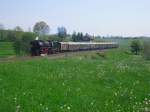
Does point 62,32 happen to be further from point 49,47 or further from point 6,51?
point 49,47

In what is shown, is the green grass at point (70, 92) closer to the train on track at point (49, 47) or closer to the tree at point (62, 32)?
the train on track at point (49, 47)

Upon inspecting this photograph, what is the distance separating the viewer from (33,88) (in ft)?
50.9

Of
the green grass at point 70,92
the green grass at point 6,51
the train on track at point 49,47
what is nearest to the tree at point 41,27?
the green grass at point 6,51

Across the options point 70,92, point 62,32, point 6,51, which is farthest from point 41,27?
point 70,92

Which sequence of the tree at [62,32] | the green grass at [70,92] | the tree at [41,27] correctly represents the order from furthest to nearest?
the tree at [41,27]
the tree at [62,32]
the green grass at [70,92]

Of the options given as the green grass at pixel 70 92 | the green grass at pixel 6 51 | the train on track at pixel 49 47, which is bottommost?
the green grass at pixel 6 51

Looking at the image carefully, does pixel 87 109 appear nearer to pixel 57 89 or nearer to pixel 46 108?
pixel 46 108

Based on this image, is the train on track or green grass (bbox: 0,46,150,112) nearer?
green grass (bbox: 0,46,150,112)

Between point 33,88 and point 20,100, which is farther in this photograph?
point 33,88

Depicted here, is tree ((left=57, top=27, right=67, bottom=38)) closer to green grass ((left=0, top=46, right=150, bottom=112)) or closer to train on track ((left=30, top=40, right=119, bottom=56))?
train on track ((left=30, top=40, right=119, bottom=56))

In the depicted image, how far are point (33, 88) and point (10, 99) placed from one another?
2.19 m

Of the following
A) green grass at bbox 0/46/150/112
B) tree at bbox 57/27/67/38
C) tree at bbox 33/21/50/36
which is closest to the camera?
green grass at bbox 0/46/150/112

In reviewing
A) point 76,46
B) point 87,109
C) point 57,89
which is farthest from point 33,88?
point 76,46

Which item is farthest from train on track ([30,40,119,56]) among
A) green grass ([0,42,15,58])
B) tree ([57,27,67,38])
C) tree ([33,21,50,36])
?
tree ([33,21,50,36])
